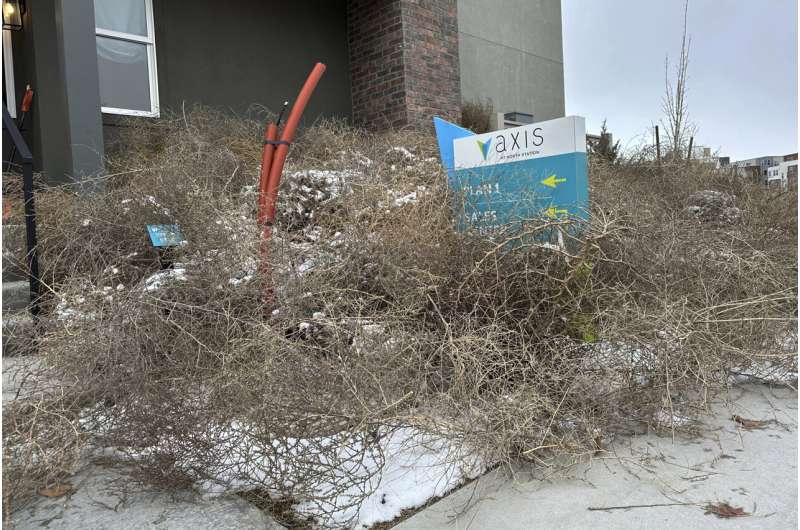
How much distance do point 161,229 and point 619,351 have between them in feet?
9.32

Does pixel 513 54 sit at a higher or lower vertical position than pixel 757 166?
higher

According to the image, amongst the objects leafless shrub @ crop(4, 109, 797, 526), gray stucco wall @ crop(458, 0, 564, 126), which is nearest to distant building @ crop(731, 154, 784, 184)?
leafless shrub @ crop(4, 109, 797, 526)

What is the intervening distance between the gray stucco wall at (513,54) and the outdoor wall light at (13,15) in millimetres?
7308

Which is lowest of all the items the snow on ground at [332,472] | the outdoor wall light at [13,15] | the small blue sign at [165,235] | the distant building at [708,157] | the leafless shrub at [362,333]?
the snow on ground at [332,472]

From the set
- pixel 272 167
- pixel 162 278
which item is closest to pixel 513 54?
pixel 272 167

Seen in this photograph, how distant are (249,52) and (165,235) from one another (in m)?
5.69

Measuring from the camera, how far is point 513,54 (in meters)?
13.5

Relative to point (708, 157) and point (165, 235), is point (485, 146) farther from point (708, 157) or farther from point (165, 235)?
point (708, 157)

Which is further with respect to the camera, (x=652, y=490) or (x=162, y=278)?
(x=162, y=278)

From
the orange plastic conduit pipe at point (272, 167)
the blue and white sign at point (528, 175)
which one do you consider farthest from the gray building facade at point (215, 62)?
the blue and white sign at point (528, 175)

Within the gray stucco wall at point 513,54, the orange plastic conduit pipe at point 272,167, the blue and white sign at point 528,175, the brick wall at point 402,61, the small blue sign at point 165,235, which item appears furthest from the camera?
the gray stucco wall at point 513,54

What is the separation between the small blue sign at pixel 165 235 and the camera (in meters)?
3.99

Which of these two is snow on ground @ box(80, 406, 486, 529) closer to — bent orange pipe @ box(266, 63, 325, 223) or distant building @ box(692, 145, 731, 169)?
bent orange pipe @ box(266, 63, 325, 223)

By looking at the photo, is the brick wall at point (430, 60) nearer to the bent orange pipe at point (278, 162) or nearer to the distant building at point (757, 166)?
the distant building at point (757, 166)
